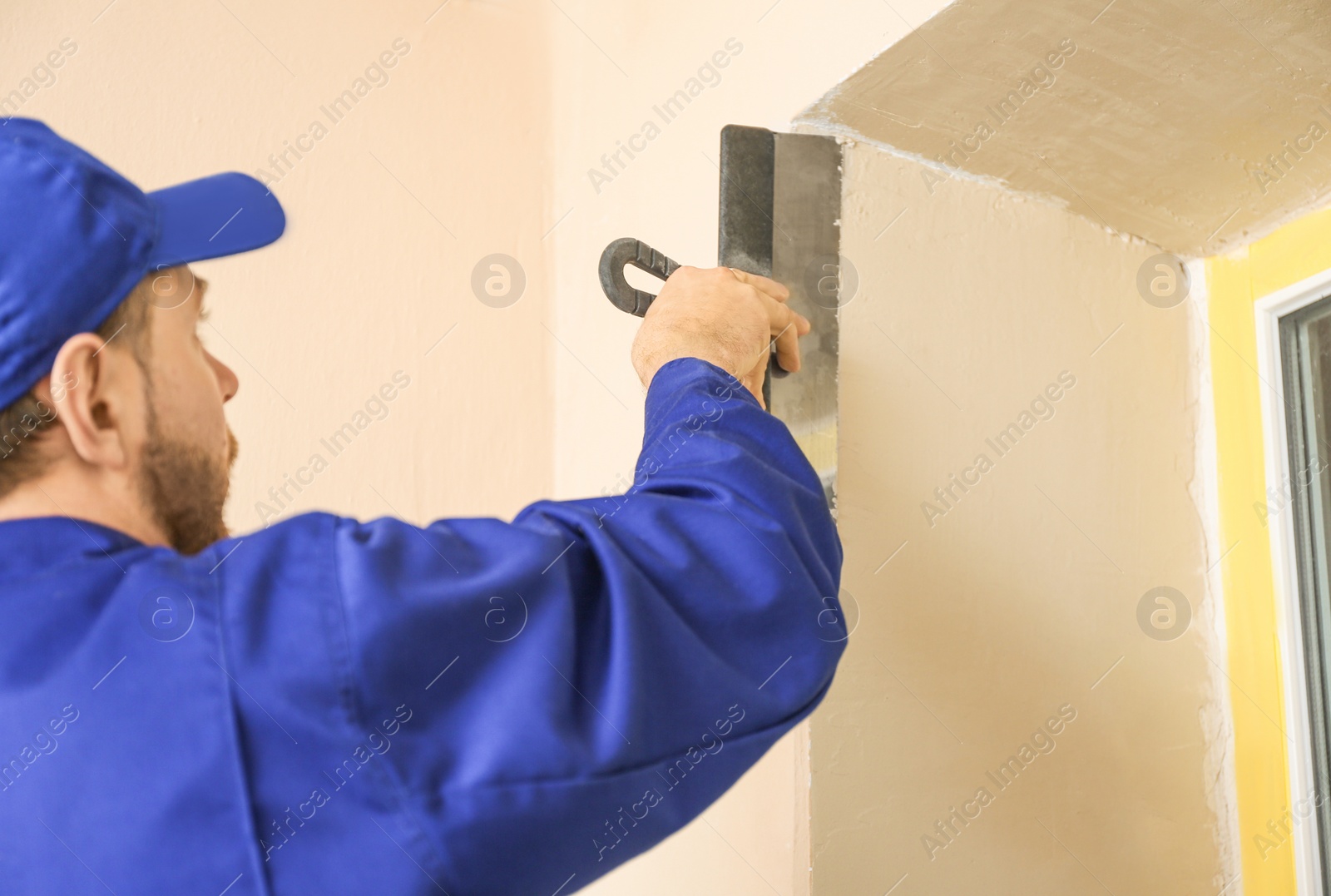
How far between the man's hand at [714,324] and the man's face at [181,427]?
0.25 m

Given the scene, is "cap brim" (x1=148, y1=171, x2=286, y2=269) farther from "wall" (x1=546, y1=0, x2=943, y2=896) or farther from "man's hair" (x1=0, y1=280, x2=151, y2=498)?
"wall" (x1=546, y1=0, x2=943, y2=896)

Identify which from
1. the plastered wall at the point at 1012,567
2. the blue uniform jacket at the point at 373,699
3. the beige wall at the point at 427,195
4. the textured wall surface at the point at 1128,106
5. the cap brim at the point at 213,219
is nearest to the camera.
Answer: the blue uniform jacket at the point at 373,699

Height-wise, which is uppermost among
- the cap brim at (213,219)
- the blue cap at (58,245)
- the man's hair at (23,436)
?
the cap brim at (213,219)

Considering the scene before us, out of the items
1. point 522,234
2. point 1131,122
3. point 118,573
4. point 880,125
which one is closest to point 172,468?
point 118,573

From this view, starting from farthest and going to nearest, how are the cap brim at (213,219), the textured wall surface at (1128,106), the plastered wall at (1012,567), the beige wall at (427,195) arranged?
the beige wall at (427,195) < the plastered wall at (1012,567) < the textured wall surface at (1128,106) < the cap brim at (213,219)

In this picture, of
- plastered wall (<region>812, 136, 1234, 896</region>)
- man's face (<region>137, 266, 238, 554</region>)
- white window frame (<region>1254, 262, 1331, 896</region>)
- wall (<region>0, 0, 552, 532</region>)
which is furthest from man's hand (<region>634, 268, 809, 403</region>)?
wall (<region>0, 0, 552, 532</region>)

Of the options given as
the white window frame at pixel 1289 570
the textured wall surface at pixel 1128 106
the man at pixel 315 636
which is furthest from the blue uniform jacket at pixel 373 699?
the white window frame at pixel 1289 570

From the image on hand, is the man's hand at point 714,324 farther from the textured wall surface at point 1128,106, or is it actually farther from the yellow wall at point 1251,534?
the yellow wall at point 1251,534

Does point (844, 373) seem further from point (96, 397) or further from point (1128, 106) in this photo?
point (96, 397)

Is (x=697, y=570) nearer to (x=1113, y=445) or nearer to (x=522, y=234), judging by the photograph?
(x=1113, y=445)

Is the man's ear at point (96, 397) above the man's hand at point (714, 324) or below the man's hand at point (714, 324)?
below

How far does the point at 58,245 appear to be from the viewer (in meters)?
0.49

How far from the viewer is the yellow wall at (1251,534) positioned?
0.82 m

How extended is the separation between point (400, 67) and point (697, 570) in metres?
0.96
